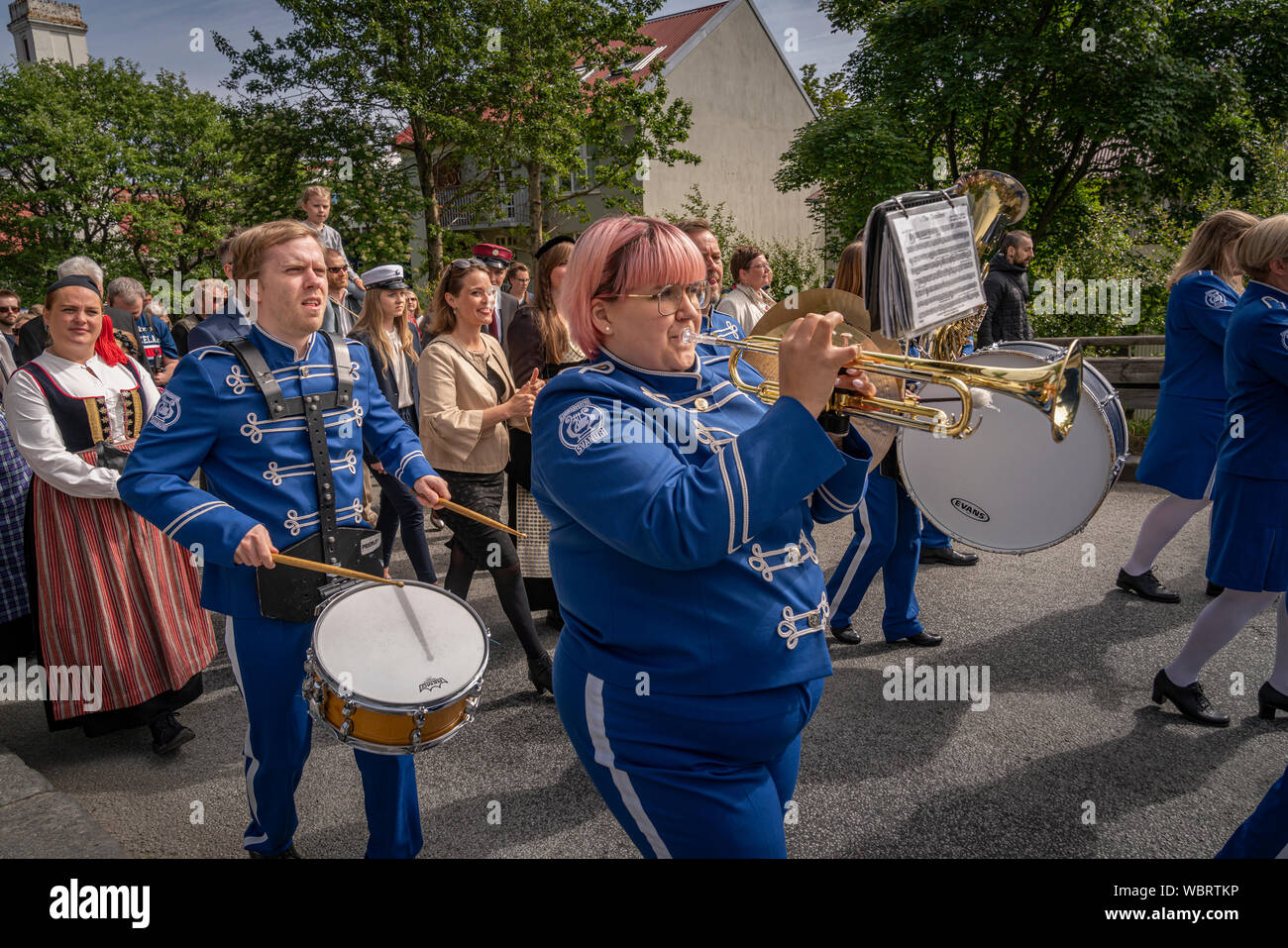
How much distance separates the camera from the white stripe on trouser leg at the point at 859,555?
462 centimetres

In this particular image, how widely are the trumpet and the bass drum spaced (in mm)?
888

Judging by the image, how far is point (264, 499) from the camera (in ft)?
8.41

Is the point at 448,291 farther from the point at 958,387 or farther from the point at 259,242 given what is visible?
the point at 958,387

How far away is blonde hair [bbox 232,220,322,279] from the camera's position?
8.44ft

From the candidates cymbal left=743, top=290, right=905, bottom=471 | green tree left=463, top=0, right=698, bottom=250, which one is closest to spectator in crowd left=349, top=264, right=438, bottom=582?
cymbal left=743, top=290, right=905, bottom=471

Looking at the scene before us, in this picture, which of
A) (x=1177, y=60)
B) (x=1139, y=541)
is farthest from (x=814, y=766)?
(x=1177, y=60)

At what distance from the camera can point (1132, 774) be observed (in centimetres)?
340

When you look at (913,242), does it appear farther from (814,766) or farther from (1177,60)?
(1177,60)

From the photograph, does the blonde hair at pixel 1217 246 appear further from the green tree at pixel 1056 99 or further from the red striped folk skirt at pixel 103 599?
the green tree at pixel 1056 99

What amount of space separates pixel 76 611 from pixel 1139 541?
5618 mm

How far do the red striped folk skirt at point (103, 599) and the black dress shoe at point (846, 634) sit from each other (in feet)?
10.6

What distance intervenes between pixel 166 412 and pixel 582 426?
158cm

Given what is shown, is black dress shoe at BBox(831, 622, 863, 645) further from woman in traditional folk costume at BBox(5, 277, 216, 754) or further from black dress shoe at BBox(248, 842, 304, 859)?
woman in traditional folk costume at BBox(5, 277, 216, 754)
